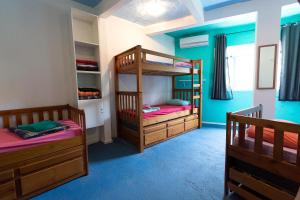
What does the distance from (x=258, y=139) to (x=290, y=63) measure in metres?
2.78

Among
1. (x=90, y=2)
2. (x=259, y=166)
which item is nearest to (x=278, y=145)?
(x=259, y=166)

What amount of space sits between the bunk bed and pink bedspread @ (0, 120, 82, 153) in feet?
3.45

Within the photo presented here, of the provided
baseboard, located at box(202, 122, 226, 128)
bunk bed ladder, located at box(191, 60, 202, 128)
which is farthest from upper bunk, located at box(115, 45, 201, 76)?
baseboard, located at box(202, 122, 226, 128)

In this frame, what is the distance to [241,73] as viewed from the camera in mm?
3764

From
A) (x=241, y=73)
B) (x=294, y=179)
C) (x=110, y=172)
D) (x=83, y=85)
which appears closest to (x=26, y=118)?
(x=83, y=85)

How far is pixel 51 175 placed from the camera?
1673mm

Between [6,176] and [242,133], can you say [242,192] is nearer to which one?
[242,133]

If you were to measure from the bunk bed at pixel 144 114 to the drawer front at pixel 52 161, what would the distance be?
1.03 m

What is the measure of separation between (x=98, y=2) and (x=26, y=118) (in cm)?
228

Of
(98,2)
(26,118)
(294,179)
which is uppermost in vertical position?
(98,2)

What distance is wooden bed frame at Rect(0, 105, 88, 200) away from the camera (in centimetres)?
143

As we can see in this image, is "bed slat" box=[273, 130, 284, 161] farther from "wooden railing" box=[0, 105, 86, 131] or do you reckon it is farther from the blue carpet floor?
"wooden railing" box=[0, 105, 86, 131]

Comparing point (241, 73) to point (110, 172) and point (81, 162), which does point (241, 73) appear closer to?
point (110, 172)

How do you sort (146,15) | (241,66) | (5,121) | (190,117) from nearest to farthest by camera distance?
1. (5,121)
2. (146,15)
3. (190,117)
4. (241,66)
